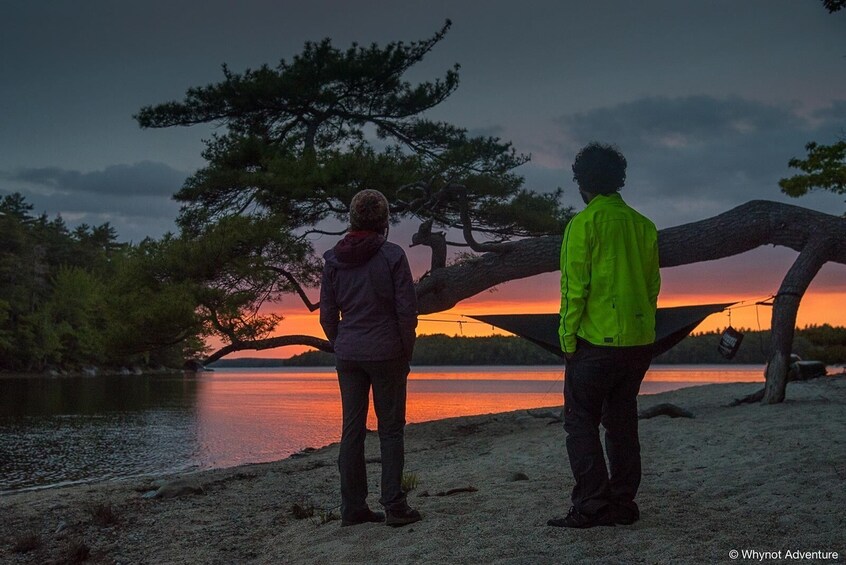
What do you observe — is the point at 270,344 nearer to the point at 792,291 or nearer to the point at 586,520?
the point at 792,291

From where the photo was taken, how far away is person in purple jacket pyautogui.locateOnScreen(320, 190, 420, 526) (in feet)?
12.2

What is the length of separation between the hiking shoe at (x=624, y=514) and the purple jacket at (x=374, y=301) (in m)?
1.29

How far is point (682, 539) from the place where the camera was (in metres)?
3.31

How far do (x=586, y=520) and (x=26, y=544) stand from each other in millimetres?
3954

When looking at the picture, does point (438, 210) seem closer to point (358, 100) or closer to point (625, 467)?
point (358, 100)

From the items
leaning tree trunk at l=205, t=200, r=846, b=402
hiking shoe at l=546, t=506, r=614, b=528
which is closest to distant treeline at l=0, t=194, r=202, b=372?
leaning tree trunk at l=205, t=200, r=846, b=402

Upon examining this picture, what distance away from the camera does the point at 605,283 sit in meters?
3.29

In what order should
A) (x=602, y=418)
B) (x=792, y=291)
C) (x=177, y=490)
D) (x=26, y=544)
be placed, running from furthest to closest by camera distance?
(x=792, y=291), (x=177, y=490), (x=26, y=544), (x=602, y=418)

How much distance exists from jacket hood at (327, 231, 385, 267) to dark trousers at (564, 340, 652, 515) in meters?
1.17

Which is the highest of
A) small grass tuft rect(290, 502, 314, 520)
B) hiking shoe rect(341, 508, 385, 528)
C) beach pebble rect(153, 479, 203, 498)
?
hiking shoe rect(341, 508, 385, 528)

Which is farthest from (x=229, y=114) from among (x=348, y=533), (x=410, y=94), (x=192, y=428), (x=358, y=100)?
(x=348, y=533)

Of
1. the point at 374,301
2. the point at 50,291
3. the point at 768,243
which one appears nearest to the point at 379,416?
the point at 374,301

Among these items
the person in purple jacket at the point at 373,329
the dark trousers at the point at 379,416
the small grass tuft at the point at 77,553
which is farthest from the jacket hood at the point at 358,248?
the small grass tuft at the point at 77,553

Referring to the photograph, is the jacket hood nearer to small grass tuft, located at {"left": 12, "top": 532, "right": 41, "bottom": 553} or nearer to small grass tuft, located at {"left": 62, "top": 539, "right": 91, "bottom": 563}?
small grass tuft, located at {"left": 62, "top": 539, "right": 91, "bottom": 563}
